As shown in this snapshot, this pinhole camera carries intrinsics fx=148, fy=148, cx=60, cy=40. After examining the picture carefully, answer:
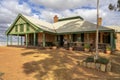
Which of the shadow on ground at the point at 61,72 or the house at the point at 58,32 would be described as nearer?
the shadow on ground at the point at 61,72

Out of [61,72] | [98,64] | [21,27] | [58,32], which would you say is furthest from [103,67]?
[21,27]

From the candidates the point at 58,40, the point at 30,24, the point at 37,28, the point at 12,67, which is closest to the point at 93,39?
the point at 58,40

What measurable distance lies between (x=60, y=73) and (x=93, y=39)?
13.9 m

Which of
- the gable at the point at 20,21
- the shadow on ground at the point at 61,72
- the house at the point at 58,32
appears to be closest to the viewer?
the shadow on ground at the point at 61,72

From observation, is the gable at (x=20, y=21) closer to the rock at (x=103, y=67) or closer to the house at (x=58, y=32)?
the house at (x=58, y=32)

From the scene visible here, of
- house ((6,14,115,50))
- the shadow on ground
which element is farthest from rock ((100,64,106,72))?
house ((6,14,115,50))

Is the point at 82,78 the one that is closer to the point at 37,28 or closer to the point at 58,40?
the point at 37,28

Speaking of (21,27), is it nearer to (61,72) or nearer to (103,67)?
(61,72)

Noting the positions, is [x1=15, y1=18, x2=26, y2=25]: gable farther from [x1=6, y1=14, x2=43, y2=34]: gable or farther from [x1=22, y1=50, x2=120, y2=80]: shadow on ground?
[x1=22, y1=50, x2=120, y2=80]: shadow on ground

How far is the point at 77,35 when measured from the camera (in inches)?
944

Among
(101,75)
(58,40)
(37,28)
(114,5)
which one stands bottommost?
(101,75)

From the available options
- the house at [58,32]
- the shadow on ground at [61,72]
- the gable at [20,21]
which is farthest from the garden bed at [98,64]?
the gable at [20,21]

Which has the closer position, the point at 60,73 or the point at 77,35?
the point at 60,73

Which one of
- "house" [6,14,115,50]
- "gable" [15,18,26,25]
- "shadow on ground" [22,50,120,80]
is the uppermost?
"gable" [15,18,26,25]
